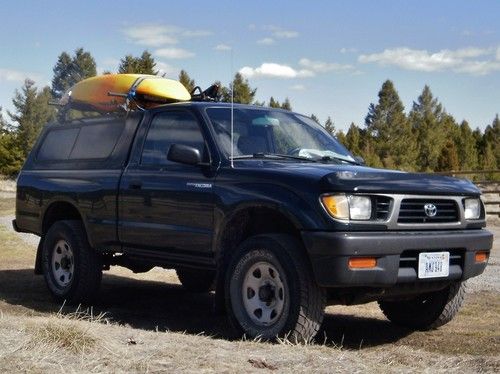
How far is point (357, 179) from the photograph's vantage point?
18.5 feet

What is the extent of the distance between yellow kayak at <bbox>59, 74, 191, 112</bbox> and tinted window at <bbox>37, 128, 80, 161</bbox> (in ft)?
1.37

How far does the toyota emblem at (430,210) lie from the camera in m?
5.91

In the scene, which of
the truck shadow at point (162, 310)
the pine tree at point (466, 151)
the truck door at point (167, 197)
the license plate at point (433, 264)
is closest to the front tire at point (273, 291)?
the truck shadow at point (162, 310)

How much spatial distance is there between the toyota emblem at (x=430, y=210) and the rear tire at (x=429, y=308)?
2.70ft

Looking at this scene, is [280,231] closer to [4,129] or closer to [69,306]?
[69,306]

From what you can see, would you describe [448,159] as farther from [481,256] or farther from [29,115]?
[481,256]

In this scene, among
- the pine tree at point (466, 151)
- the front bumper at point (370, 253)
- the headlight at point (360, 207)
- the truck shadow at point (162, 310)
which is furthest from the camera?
the pine tree at point (466, 151)

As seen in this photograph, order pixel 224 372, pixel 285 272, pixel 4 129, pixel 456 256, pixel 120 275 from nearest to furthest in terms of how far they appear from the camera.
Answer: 1. pixel 224 372
2. pixel 285 272
3. pixel 456 256
4. pixel 120 275
5. pixel 4 129

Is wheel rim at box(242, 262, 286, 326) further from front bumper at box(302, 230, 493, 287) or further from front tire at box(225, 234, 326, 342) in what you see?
front bumper at box(302, 230, 493, 287)

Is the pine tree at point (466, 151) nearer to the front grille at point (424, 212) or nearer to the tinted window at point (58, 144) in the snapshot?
the tinted window at point (58, 144)

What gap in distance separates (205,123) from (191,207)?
0.72m

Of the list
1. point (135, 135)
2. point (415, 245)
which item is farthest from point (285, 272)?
point (135, 135)

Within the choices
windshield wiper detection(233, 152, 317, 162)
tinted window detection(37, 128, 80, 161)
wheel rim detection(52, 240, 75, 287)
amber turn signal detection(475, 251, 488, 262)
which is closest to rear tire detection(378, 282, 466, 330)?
amber turn signal detection(475, 251, 488, 262)

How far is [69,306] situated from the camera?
8078mm
